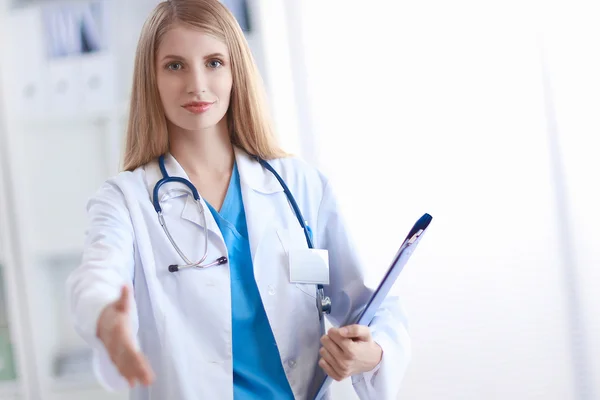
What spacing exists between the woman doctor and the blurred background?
1.83 ft

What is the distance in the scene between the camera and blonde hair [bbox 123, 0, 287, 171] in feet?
4.07

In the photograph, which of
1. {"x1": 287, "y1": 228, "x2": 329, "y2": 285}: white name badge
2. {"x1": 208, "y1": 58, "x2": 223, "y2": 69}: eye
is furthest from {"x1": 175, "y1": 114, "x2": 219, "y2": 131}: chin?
{"x1": 287, "y1": 228, "x2": 329, "y2": 285}: white name badge

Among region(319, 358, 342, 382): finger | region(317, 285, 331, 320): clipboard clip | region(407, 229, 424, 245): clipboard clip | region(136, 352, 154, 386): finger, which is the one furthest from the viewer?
region(317, 285, 331, 320): clipboard clip

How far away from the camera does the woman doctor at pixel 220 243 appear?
112 centimetres

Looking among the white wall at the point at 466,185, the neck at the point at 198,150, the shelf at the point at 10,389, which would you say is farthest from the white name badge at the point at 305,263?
the shelf at the point at 10,389

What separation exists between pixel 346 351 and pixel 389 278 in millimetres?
151

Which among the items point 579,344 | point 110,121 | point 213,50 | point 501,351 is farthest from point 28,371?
point 579,344

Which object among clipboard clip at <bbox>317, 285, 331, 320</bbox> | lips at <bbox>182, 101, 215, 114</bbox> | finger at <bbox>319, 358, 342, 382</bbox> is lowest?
finger at <bbox>319, 358, 342, 382</bbox>

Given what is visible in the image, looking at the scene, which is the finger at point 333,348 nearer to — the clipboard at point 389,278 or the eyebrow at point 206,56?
the clipboard at point 389,278

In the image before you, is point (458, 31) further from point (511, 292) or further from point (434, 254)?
point (511, 292)

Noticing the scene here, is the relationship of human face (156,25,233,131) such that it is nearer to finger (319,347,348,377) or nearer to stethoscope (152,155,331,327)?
stethoscope (152,155,331,327)

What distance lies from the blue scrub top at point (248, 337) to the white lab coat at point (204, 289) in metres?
0.02

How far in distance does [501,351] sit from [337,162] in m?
0.71

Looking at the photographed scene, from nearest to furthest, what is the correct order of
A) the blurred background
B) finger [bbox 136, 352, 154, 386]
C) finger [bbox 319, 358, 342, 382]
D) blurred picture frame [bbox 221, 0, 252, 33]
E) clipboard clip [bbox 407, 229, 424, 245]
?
1. finger [bbox 136, 352, 154, 386]
2. clipboard clip [bbox 407, 229, 424, 245]
3. finger [bbox 319, 358, 342, 382]
4. the blurred background
5. blurred picture frame [bbox 221, 0, 252, 33]
